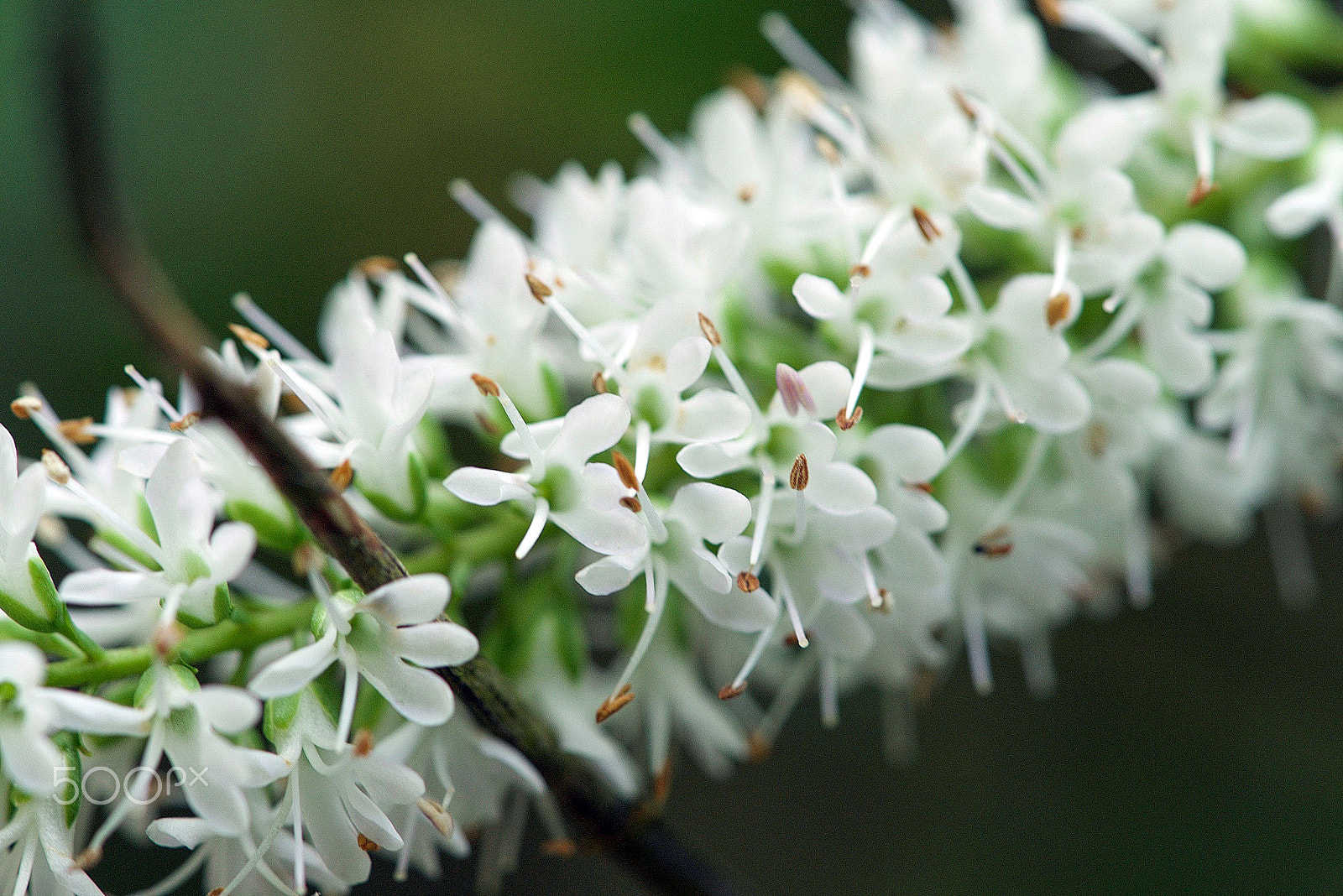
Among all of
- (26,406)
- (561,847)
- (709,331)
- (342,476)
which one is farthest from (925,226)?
(26,406)

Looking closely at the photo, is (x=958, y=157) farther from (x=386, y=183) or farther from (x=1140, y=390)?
(x=386, y=183)

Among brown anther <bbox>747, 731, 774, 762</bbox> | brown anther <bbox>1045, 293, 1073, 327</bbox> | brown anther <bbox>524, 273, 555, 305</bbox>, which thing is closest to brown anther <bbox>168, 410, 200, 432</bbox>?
brown anther <bbox>524, 273, 555, 305</bbox>

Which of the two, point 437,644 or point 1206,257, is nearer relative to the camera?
point 437,644

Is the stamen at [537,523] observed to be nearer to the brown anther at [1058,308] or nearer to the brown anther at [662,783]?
the brown anther at [662,783]

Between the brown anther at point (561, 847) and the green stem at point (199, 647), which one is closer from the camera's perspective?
the green stem at point (199, 647)

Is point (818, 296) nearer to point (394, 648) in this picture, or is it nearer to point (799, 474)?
point (799, 474)

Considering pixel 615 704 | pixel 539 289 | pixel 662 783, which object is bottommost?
pixel 662 783

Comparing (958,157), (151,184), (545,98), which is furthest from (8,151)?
(958,157)

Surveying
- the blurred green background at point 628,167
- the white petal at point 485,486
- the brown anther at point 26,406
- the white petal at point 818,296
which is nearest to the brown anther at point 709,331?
the white petal at point 818,296
